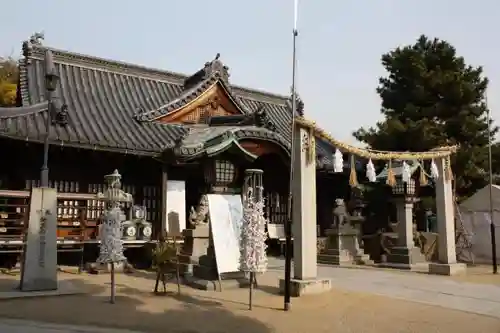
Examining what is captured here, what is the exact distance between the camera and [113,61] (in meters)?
22.4

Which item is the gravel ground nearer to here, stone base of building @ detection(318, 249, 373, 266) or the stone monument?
stone base of building @ detection(318, 249, 373, 266)

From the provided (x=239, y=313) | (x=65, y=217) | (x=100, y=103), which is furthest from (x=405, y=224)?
(x=100, y=103)

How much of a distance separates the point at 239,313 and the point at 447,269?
29.9ft

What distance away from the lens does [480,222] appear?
21594 millimetres

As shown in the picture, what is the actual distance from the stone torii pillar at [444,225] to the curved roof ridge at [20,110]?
13632 mm

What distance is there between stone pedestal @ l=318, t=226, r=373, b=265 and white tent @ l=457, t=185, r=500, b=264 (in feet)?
17.3

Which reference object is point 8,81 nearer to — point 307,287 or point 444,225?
point 444,225

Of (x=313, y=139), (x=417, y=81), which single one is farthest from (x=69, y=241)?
(x=417, y=81)

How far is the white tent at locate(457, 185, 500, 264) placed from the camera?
2097cm

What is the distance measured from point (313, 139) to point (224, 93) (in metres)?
11.9

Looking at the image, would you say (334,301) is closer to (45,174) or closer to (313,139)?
(313,139)

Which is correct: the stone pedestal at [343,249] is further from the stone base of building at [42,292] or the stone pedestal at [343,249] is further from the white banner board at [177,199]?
the stone base of building at [42,292]

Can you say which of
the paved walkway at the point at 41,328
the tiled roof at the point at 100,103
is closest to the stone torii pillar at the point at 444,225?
the tiled roof at the point at 100,103

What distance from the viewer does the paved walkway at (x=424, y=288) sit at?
1037 centimetres
